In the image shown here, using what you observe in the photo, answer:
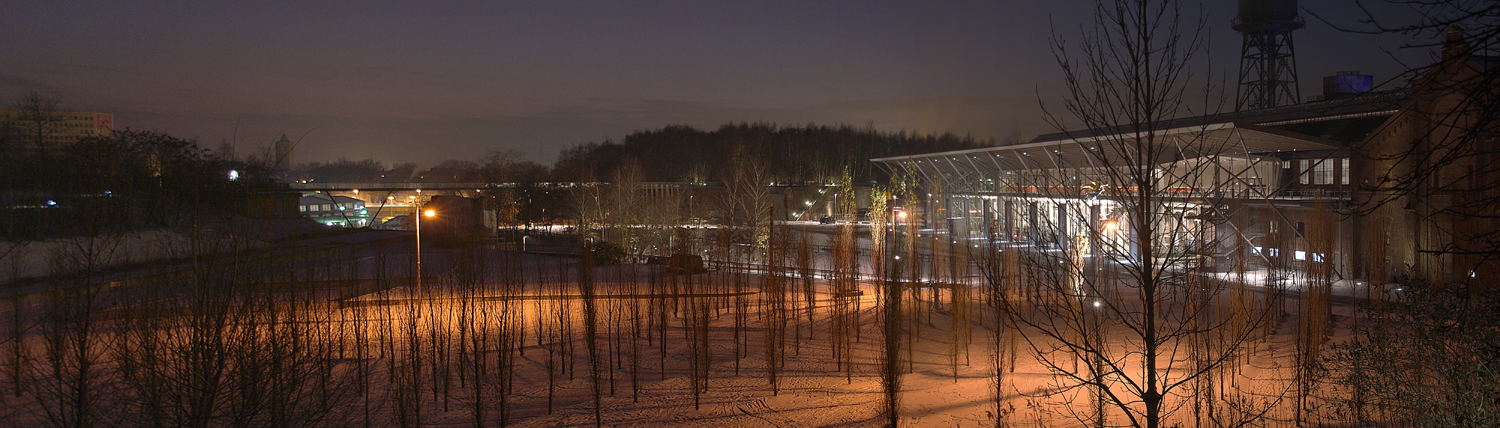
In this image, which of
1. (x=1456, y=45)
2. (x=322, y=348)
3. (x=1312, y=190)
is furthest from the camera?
(x=1312, y=190)

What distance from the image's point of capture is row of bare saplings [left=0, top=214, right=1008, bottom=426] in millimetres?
5750

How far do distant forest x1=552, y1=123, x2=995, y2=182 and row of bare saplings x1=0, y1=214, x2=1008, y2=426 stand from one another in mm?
47781

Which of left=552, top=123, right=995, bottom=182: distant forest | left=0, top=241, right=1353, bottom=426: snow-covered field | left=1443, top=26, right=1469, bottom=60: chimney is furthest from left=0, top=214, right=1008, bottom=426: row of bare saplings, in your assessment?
left=552, top=123, right=995, bottom=182: distant forest

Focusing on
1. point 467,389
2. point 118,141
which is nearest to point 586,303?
point 467,389

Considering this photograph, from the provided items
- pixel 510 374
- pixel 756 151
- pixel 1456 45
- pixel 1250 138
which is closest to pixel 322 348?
pixel 510 374

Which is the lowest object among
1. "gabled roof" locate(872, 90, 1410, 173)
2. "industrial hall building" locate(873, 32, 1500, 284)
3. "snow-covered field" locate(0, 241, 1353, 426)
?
"snow-covered field" locate(0, 241, 1353, 426)

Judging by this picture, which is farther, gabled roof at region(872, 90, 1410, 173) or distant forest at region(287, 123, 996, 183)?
distant forest at region(287, 123, 996, 183)

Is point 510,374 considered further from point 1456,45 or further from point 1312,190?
point 1312,190

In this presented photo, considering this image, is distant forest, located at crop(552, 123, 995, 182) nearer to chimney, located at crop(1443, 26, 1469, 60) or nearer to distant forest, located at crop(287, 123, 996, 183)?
distant forest, located at crop(287, 123, 996, 183)

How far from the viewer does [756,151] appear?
7150cm

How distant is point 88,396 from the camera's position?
6.09m

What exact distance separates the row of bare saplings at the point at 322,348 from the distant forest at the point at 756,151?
47.8m

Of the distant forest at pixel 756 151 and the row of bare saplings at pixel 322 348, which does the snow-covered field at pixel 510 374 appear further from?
the distant forest at pixel 756 151

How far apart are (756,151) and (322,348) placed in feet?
209
